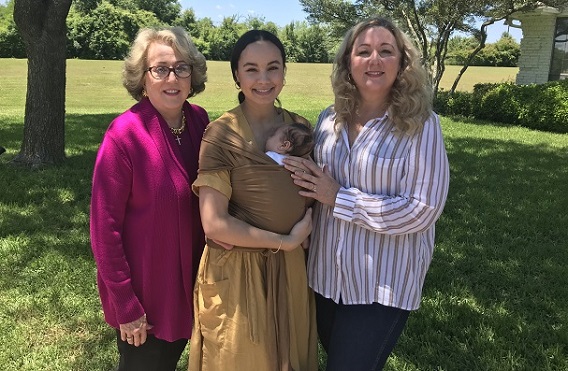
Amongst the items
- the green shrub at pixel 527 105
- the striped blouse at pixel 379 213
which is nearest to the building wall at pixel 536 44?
the green shrub at pixel 527 105

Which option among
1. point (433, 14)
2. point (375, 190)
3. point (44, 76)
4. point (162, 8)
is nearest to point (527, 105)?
point (433, 14)

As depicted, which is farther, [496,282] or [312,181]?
[496,282]

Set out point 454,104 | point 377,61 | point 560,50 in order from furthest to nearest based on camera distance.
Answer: point 560,50 → point 454,104 → point 377,61

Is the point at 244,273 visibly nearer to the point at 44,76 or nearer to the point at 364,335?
the point at 364,335

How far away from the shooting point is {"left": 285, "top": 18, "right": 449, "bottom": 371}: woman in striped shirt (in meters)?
1.91

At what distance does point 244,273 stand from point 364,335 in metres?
0.55

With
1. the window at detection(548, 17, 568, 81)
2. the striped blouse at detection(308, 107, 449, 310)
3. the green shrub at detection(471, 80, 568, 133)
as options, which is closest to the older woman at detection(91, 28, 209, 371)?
the striped blouse at detection(308, 107, 449, 310)

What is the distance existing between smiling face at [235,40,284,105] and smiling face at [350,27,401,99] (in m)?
0.34

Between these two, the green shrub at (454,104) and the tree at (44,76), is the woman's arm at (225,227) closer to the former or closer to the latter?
the tree at (44,76)

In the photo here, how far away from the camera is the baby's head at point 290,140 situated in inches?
80.1

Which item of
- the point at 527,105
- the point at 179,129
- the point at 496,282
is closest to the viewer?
the point at 179,129

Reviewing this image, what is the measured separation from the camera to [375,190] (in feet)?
6.54

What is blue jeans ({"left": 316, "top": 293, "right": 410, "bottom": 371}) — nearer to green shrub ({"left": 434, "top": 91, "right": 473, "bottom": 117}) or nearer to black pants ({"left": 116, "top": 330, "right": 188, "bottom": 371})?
black pants ({"left": 116, "top": 330, "right": 188, "bottom": 371})

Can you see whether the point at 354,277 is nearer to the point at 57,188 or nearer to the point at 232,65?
the point at 232,65
